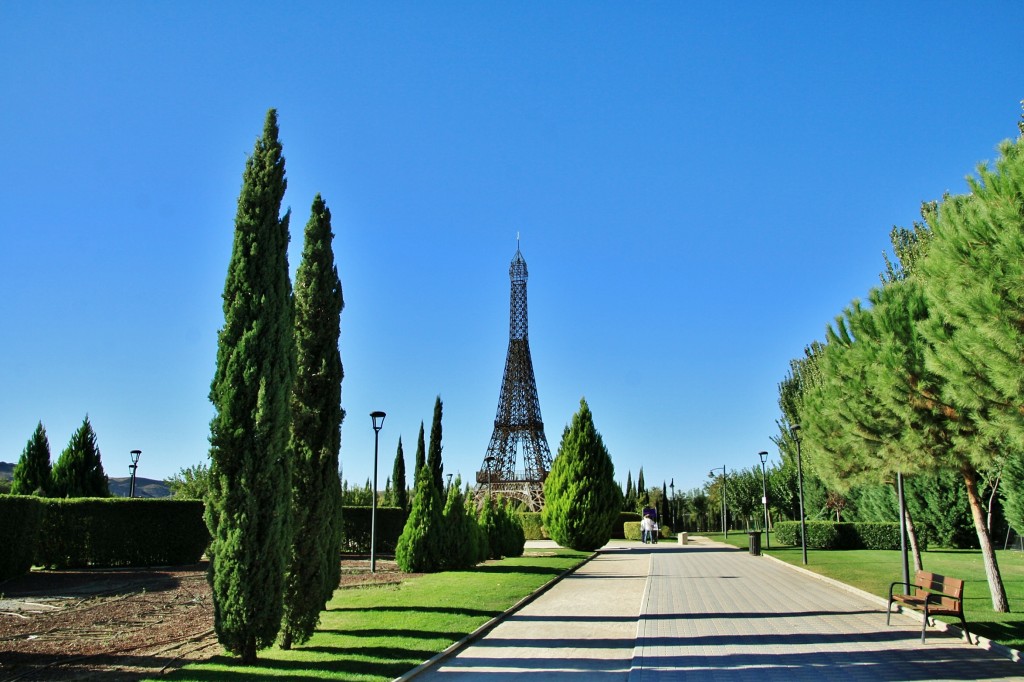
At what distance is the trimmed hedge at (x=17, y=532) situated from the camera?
15734 mm

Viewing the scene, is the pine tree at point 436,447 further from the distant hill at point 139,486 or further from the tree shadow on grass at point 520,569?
the distant hill at point 139,486

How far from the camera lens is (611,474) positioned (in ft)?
101

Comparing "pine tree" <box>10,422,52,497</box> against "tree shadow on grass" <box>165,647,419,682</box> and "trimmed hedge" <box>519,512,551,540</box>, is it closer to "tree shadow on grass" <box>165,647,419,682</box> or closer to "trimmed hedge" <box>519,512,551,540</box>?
"tree shadow on grass" <box>165,647,419,682</box>

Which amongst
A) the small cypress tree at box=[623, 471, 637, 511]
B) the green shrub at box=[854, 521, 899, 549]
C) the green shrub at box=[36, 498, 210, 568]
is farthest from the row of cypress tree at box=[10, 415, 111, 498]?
the small cypress tree at box=[623, 471, 637, 511]

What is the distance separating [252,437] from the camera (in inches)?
318

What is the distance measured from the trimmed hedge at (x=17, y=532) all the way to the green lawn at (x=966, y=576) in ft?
57.4

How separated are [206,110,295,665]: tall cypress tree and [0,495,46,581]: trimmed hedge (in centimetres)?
1055

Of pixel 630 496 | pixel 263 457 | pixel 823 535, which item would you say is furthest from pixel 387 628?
pixel 630 496

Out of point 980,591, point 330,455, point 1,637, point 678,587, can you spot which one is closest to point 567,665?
point 330,455

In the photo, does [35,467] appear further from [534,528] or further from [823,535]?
[823,535]

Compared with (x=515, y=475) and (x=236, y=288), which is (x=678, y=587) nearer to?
(x=236, y=288)

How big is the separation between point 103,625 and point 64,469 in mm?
15741

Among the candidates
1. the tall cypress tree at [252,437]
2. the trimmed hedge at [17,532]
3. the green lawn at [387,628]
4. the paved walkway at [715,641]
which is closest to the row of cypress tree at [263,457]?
the tall cypress tree at [252,437]

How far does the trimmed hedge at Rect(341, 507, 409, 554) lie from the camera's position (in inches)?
1066
